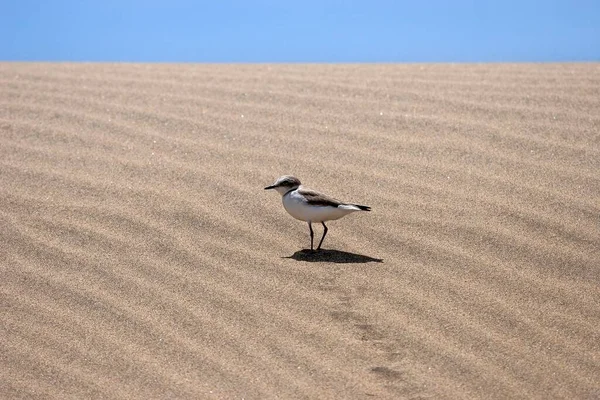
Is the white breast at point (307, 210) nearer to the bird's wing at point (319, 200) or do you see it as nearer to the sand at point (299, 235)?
the bird's wing at point (319, 200)

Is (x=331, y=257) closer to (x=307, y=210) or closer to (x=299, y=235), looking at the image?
(x=307, y=210)

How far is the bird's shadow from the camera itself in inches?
233

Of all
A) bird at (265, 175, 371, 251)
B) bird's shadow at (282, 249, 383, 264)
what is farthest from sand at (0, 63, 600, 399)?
bird at (265, 175, 371, 251)

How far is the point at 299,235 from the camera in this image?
638 centimetres

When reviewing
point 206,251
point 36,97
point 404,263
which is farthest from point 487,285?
point 36,97

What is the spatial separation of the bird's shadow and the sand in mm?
30

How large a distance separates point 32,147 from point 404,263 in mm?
3265

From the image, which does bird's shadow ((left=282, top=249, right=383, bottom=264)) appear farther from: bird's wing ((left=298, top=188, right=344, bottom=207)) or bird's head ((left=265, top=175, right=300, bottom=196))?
bird's head ((left=265, top=175, right=300, bottom=196))

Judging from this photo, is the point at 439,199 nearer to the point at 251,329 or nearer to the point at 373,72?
the point at 251,329

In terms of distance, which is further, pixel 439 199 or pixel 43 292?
pixel 439 199

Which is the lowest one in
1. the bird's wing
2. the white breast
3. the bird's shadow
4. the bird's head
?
the bird's shadow

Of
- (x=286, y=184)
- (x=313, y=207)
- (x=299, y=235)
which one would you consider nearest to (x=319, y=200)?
(x=313, y=207)

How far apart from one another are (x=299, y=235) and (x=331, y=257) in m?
0.46

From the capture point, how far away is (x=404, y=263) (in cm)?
585
